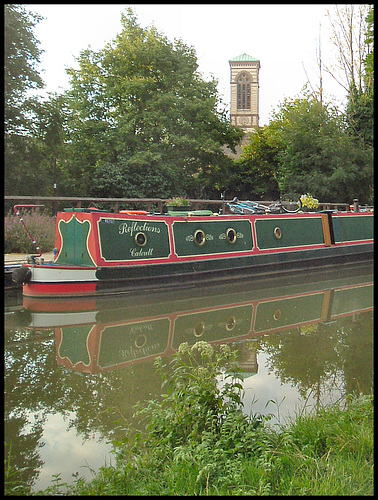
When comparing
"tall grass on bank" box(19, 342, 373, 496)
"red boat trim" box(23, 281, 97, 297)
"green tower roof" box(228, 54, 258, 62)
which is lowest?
"tall grass on bank" box(19, 342, 373, 496)

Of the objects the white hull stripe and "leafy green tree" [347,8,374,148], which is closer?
the white hull stripe

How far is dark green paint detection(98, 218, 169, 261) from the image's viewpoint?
8.45 m

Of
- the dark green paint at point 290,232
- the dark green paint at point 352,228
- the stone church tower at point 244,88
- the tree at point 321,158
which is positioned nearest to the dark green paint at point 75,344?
the dark green paint at point 290,232

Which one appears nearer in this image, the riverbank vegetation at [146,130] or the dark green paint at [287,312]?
the dark green paint at [287,312]

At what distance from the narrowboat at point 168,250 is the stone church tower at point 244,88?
152 feet

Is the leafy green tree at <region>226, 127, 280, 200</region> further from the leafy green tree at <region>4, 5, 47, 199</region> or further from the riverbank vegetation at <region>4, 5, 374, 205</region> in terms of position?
the leafy green tree at <region>4, 5, 47, 199</region>

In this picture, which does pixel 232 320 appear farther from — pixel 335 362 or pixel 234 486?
pixel 234 486

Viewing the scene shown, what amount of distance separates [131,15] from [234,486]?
66.6 ft

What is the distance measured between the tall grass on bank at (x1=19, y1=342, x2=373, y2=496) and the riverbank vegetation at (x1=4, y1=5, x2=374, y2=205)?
14464 mm

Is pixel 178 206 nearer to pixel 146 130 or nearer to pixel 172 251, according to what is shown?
pixel 172 251

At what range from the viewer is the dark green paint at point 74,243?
845 cm

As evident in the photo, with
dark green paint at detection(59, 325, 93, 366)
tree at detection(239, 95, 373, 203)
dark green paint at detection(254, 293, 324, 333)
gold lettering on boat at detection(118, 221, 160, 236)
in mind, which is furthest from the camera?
tree at detection(239, 95, 373, 203)

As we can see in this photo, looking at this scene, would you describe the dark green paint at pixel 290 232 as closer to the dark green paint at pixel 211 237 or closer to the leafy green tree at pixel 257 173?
the dark green paint at pixel 211 237

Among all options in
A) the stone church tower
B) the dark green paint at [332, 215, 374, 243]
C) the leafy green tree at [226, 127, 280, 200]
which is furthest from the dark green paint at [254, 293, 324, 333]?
the stone church tower
